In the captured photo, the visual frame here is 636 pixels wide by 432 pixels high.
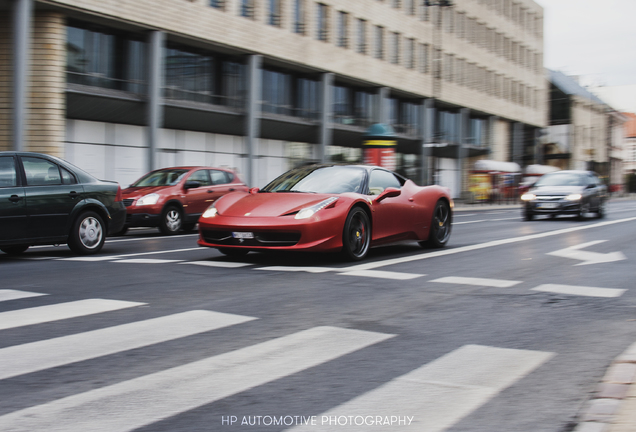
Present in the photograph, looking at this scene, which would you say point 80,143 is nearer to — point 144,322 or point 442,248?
point 442,248

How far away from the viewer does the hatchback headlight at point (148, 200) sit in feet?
53.8

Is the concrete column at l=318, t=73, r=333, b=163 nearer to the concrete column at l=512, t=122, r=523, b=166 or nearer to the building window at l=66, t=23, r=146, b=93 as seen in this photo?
the building window at l=66, t=23, r=146, b=93

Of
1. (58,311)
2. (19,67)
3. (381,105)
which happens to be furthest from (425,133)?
(58,311)

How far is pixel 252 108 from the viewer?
32156mm

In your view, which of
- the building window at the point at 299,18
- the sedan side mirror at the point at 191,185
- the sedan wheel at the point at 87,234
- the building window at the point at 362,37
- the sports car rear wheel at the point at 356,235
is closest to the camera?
the sports car rear wheel at the point at 356,235

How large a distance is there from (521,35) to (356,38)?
32.4 m

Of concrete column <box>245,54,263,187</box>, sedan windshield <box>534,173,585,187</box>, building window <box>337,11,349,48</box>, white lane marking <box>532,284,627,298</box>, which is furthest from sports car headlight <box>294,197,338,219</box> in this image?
building window <box>337,11,349,48</box>

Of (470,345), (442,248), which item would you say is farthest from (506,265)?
(470,345)

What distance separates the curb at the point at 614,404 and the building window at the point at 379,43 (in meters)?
39.6

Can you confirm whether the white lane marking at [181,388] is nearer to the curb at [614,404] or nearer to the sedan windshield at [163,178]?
the curb at [614,404]

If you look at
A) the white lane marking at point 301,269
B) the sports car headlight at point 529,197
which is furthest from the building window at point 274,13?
the white lane marking at point 301,269

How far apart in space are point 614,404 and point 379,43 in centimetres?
4101

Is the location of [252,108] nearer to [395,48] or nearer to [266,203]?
[395,48]

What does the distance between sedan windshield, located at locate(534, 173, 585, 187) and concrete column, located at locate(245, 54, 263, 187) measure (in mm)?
12964
